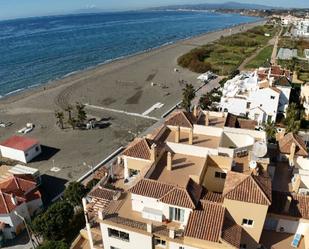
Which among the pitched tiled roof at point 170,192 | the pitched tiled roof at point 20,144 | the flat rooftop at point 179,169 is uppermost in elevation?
the pitched tiled roof at point 170,192

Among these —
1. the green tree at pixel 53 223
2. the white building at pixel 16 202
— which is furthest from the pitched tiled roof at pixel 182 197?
the white building at pixel 16 202

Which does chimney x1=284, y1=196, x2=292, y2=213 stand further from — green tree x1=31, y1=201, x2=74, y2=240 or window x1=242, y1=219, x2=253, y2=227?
green tree x1=31, y1=201, x2=74, y2=240

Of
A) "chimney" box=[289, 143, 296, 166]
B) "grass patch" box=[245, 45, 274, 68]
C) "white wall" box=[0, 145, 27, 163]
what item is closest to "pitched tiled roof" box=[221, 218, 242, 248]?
"chimney" box=[289, 143, 296, 166]

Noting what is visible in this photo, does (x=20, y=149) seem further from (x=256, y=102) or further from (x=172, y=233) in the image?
(x=256, y=102)

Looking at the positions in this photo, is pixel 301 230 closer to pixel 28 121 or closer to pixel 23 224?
pixel 23 224

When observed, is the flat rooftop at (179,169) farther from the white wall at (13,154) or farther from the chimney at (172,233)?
the white wall at (13,154)

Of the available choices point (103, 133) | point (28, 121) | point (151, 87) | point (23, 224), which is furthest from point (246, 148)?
point (151, 87)
